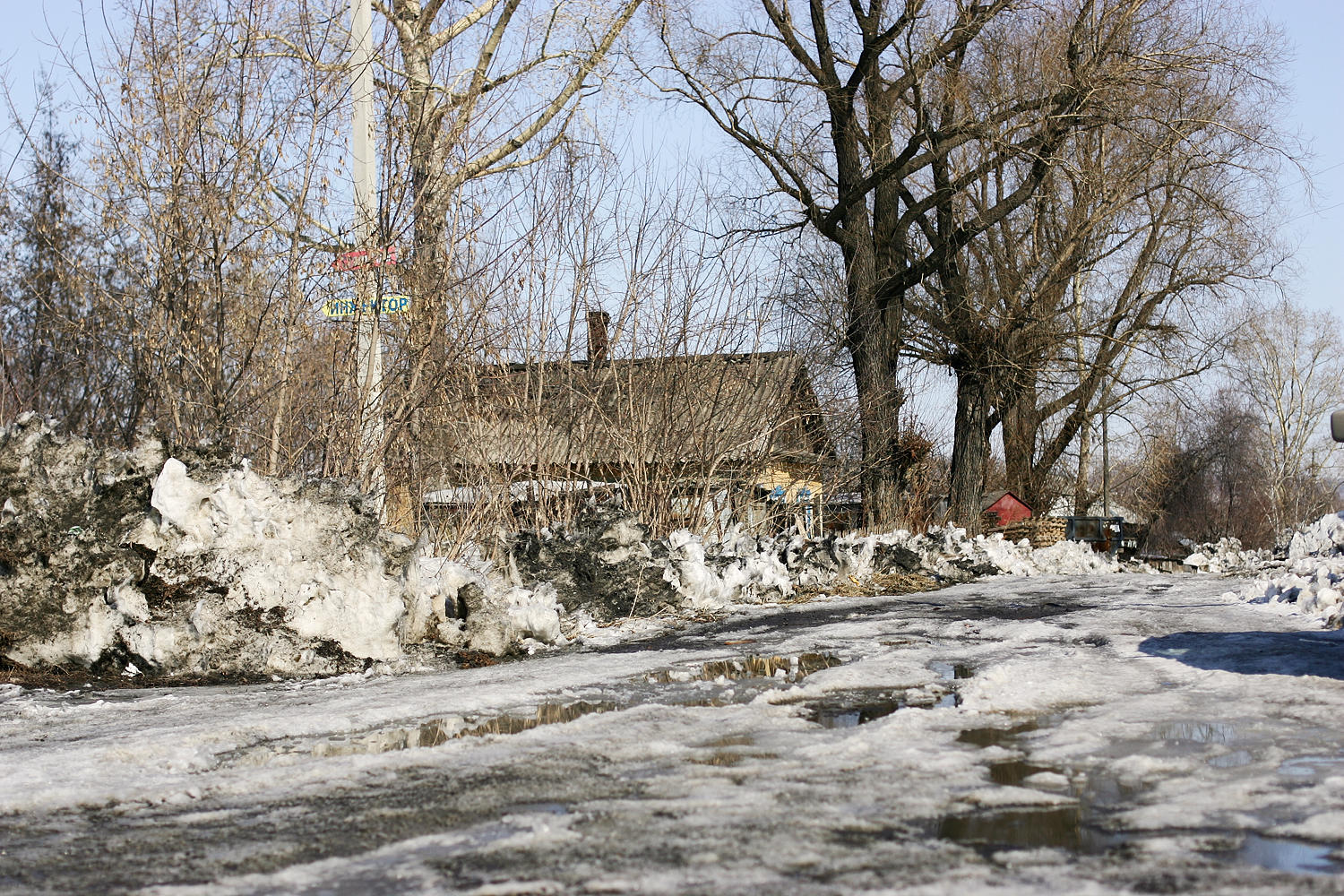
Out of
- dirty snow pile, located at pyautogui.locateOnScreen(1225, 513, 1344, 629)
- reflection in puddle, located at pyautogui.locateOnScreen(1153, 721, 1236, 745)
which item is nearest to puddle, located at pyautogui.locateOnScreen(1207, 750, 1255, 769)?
reflection in puddle, located at pyautogui.locateOnScreen(1153, 721, 1236, 745)

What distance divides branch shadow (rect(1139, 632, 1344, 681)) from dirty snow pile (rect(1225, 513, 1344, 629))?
606 millimetres

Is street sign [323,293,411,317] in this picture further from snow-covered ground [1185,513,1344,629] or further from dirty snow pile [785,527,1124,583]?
snow-covered ground [1185,513,1344,629]

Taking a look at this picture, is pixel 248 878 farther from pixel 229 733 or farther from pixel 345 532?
pixel 345 532

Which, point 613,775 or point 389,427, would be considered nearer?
point 613,775

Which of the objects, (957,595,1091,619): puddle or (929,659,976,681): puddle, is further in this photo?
(957,595,1091,619): puddle

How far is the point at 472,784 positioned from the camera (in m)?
2.92

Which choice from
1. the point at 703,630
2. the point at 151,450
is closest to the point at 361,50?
the point at 151,450

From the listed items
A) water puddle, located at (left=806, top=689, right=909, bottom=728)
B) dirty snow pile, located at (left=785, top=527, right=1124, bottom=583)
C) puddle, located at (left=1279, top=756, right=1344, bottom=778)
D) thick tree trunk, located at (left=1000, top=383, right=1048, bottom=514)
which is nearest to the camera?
puddle, located at (left=1279, top=756, right=1344, bottom=778)

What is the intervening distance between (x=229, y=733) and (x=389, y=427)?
11.1 ft

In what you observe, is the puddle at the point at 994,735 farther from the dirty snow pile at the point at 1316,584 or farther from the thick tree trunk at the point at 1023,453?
the thick tree trunk at the point at 1023,453

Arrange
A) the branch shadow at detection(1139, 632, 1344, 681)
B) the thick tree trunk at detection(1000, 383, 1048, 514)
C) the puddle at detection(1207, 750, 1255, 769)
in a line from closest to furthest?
the puddle at detection(1207, 750, 1255, 769) → the branch shadow at detection(1139, 632, 1344, 681) → the thick tree trunk at detection(1000, 383, 1048, 514)

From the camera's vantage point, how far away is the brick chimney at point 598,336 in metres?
9.54

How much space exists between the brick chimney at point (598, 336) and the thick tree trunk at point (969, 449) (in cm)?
936

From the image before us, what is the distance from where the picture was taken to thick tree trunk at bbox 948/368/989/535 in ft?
57.7
